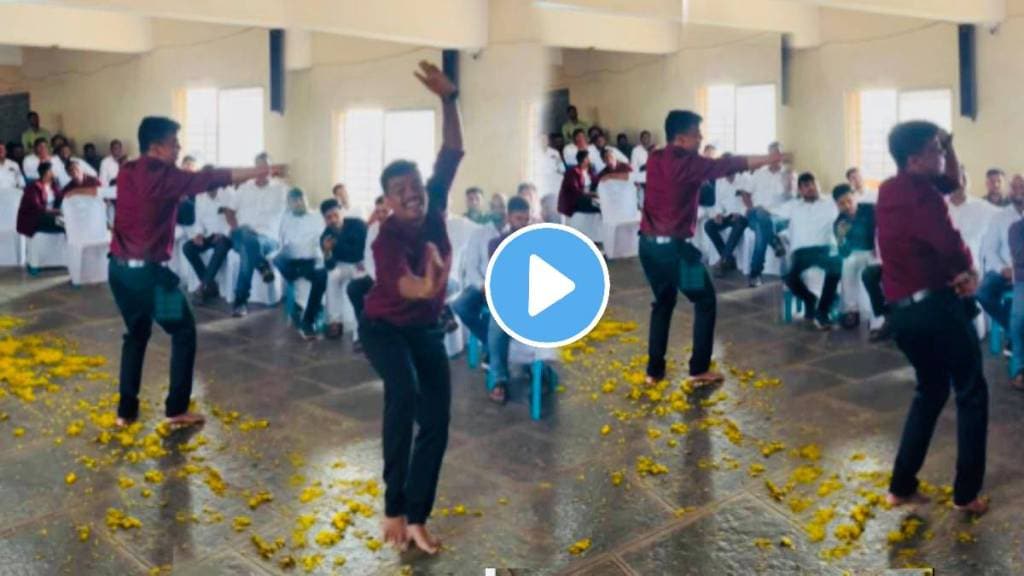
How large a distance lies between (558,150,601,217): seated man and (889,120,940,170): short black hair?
81cm

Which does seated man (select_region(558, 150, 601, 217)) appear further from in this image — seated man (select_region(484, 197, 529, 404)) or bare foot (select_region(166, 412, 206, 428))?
bare foot (select_region(166, 412, 206, 428))

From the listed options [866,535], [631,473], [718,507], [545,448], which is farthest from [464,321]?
[866,535]

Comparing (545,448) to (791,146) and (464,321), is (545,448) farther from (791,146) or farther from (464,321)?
(791,146)

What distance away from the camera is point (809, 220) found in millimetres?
3680

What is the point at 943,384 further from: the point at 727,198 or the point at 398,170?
the point at 727,198

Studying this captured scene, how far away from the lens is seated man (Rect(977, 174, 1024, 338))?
13.6ft

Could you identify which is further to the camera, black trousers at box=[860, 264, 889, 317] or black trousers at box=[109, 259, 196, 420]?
black trousers at box=[860, 264, 889, 317]

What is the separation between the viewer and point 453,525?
2730 millimetres

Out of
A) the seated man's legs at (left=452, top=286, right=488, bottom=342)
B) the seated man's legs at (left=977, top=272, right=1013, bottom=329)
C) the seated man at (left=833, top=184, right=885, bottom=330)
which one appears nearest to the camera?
the seated man at (left=833, top=184, right=885, bottom=330)

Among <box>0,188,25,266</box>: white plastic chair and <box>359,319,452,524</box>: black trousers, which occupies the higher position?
<box>0,188,25,266</box>: white plastic chair

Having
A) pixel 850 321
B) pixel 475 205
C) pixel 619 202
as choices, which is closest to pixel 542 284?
pixel 475 205

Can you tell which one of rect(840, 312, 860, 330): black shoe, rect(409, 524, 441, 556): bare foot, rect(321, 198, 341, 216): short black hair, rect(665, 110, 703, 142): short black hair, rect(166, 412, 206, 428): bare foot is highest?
rect(665, 110, 703, 142): short black hair

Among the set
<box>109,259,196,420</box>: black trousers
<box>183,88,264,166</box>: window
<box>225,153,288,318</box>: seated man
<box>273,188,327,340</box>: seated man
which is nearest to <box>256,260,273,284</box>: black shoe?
<box>225,153,288,318</box>: seated man

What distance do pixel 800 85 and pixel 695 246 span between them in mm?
1668
